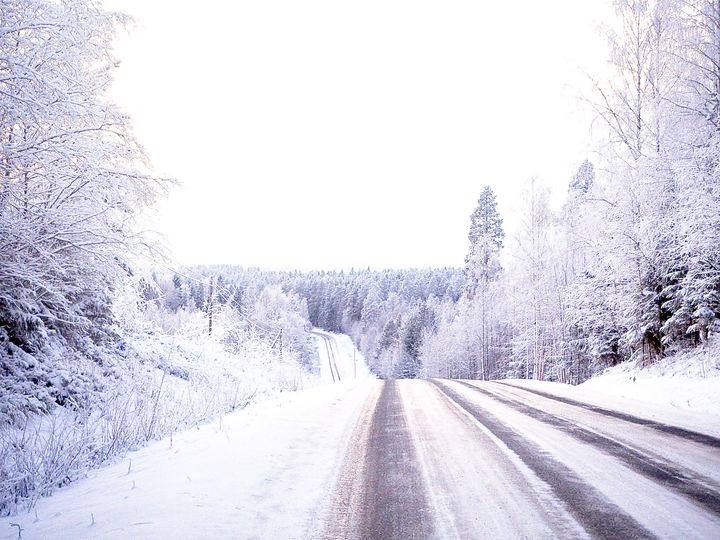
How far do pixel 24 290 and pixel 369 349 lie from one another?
78.5m

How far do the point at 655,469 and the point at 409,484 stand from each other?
8.45 feet

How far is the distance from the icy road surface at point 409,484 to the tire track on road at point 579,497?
15mm

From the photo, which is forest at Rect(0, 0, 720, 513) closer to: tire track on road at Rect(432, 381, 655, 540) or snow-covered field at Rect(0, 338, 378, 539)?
snow-covered field at Rect(0, 338, 378, 539)

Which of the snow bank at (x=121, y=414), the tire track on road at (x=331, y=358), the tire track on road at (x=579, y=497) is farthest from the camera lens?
the tire track on road at (x=331, y=358)

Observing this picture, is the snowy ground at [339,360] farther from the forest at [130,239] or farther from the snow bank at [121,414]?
the forest at [130,239]

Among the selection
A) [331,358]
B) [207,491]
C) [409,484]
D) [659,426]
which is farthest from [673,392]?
[331,358]

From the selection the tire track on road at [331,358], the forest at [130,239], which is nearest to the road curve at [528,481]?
the forest at [130,239]

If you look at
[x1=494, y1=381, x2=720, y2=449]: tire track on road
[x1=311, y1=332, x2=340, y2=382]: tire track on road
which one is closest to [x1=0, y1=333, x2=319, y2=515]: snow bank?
[x1=494, y1=381, x2=720, y2=449]: tire track on road

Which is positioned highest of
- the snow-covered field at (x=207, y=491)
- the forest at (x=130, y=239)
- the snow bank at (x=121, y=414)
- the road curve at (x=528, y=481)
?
the forest at (x=130, y=239)

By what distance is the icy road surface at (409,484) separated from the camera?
3.03m

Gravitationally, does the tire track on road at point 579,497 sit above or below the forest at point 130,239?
below

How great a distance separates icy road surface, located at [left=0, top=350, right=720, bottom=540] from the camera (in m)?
3.03

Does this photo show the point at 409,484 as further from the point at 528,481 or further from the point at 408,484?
the point at 528,481

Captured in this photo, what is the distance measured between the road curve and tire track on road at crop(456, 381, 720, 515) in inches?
0.4
